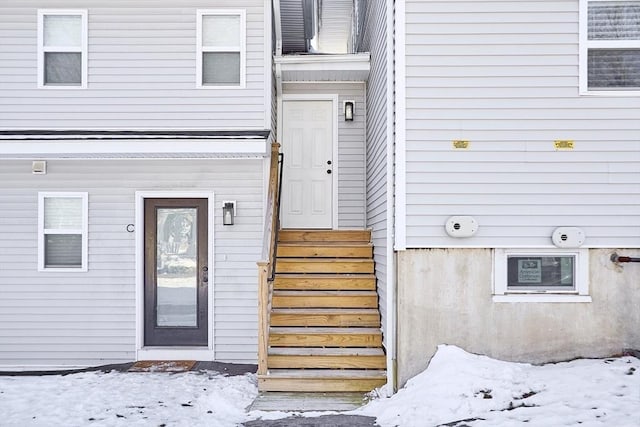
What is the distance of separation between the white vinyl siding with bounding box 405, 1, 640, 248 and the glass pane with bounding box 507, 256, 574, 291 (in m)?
0.22

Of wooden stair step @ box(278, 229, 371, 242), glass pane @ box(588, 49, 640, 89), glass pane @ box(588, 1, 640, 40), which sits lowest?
wooden stair step @ box(278, 229, 371, 242)

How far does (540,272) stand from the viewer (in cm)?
575

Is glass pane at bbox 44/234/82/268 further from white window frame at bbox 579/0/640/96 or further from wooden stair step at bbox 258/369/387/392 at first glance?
white window frame at bbox 579/0/640/96

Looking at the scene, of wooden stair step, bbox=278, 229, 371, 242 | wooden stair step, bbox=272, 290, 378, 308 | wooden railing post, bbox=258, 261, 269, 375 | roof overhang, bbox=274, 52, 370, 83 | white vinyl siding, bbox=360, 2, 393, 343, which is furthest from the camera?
roof overhang, bbox=274, 52, 370, 83

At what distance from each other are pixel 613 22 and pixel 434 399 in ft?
13.9

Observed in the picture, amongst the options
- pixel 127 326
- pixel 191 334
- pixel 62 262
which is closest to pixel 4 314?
pixel 62 262

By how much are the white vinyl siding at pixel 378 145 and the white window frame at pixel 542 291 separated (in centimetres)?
118

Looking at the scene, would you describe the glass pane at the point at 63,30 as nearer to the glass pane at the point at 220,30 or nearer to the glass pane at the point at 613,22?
the glass pane at the point at 220,30

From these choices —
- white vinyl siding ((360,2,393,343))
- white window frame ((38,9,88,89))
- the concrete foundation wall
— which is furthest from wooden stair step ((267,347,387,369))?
white window frame ((38,9,88,89))

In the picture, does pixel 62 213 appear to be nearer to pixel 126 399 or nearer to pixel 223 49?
pixel 126 399

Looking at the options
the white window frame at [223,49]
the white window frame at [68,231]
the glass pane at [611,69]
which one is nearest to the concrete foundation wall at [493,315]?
the glass pane at [611,69]

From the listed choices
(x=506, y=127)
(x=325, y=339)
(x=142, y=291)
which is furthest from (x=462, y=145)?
(x=142, y=291)

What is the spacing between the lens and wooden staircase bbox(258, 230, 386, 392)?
6.03 m

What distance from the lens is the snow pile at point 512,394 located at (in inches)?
171
